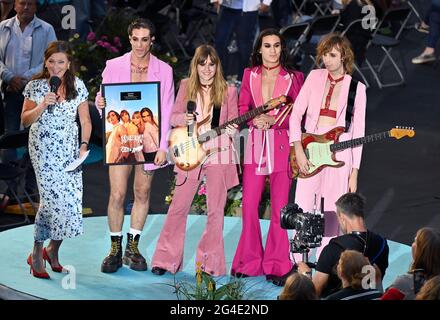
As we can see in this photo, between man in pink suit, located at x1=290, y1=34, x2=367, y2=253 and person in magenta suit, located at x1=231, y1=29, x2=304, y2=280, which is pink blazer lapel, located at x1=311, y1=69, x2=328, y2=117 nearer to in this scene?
man in pink suit, located at x1=290, y1=34, x2=367, y2=253

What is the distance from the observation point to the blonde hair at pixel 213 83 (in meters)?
10.3

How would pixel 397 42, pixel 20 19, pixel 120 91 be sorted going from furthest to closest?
pixel 397 42, pixel 20 19, pixel 120 91

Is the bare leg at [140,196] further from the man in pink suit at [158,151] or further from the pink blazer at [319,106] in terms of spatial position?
the pink blazer at [319,106]

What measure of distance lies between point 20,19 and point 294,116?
381cm

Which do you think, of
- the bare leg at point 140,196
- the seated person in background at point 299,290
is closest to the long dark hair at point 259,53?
the bare leg at point 140,196

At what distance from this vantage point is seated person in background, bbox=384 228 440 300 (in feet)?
27.8

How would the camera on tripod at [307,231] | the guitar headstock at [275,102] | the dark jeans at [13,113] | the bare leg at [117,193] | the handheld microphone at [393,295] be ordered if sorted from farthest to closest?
the dark jeans at [13,113]
the bare leg at [117,193]
the guitar headstock at [275,102]
the camera on tripod at [307,231]
the handheld microphone at [393,295]

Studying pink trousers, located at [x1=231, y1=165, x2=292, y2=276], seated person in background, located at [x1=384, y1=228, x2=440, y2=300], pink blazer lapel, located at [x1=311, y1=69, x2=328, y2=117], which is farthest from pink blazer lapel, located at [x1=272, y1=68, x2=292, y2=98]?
seated person in background, located at [x1=384, y1=228, x2=440, y2=300]

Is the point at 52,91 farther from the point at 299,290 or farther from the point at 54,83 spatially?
the point at 299,290

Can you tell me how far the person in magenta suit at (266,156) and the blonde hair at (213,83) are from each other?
17cm

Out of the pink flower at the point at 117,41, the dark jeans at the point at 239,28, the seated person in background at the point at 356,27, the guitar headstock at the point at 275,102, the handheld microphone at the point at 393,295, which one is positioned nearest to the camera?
the handheld microphone at the point at 393,295

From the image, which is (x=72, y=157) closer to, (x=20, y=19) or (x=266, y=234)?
(x=266, y=234)

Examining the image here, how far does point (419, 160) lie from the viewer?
14672 millimetres
